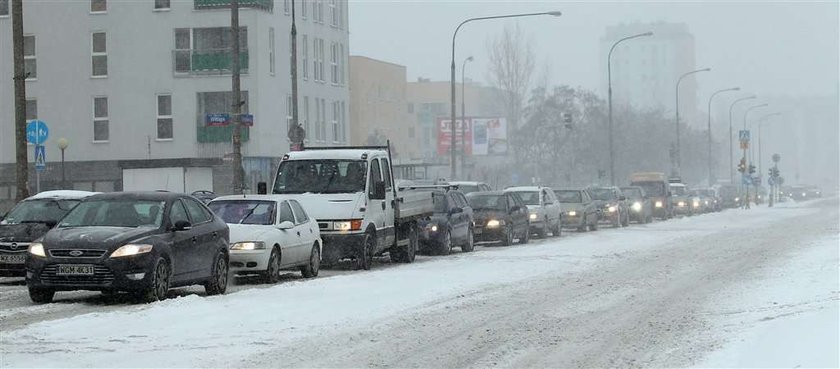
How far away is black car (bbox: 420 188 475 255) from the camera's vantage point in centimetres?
3319

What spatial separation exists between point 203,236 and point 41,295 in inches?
94.2

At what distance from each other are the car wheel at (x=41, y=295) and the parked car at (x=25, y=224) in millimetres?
3866

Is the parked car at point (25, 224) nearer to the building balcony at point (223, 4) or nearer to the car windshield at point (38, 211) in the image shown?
the car windshield at point (38, 211)

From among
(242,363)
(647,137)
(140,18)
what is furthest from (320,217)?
(647,137)

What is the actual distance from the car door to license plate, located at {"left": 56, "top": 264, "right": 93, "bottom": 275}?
197 centimetres

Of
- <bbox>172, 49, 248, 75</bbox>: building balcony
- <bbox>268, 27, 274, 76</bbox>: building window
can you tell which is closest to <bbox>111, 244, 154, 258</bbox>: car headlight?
<bbox>172, 49, 248, 75</bbox>: building balcony

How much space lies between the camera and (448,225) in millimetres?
33500

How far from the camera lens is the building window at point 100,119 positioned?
217ft

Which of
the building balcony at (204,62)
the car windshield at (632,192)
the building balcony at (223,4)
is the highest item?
the building balcony at (223,4)

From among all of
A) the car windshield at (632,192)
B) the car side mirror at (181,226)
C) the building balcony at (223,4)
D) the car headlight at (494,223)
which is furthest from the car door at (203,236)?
the building balcony at (223,4)

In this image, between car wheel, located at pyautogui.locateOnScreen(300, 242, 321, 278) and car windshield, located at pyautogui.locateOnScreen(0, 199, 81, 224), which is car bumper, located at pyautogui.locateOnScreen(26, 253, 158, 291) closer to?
car windshield, located at pyautogui.locateOnScreen(0, 199, 81, 224)

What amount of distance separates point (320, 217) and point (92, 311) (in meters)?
9.54

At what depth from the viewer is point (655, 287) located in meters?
21.8

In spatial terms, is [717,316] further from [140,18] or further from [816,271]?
[140,18]
